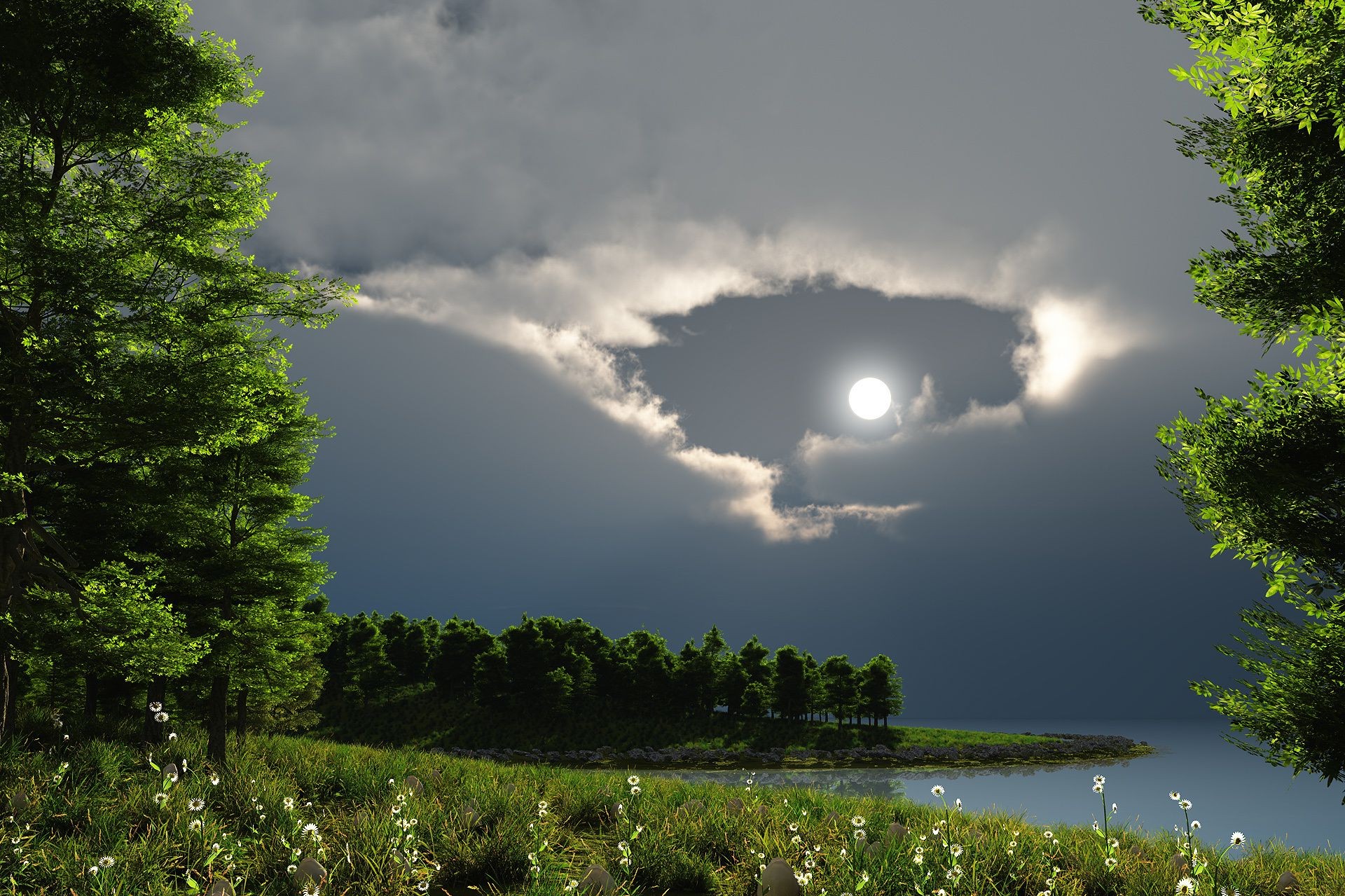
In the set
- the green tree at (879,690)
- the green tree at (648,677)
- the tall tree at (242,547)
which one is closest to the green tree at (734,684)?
the green tree at (648,677)

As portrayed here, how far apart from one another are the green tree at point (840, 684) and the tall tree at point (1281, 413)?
184ft

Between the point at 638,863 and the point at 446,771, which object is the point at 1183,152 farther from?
the point at 446,771

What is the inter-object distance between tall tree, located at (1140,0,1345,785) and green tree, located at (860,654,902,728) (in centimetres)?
5670

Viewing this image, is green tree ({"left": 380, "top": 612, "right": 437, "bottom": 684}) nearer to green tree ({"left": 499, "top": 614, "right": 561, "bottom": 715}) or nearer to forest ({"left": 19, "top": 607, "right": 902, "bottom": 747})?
forest ({"left": 19, "top": 607, "right": 902, "bottom": 747})

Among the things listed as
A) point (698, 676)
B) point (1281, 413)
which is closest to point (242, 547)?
point (1281, 413)

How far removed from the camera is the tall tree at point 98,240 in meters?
12.3

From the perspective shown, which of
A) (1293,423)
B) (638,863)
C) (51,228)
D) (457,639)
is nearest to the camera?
(638,863)

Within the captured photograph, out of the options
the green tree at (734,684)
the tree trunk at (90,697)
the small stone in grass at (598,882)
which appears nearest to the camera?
the small stone in grass at (598,882)

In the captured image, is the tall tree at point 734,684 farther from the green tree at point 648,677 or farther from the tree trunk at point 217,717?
the tree trunk at point 217,717

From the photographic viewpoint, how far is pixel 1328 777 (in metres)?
9.97

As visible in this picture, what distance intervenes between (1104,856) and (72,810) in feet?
35.9

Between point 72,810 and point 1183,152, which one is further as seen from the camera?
point 1183,152

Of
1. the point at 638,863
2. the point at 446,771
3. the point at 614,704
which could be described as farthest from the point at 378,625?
the point at 638,863

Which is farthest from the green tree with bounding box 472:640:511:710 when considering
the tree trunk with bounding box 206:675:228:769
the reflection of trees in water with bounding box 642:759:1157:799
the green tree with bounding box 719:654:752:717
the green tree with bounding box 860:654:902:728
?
the tree trunk with bounding box 206:675:228:769
